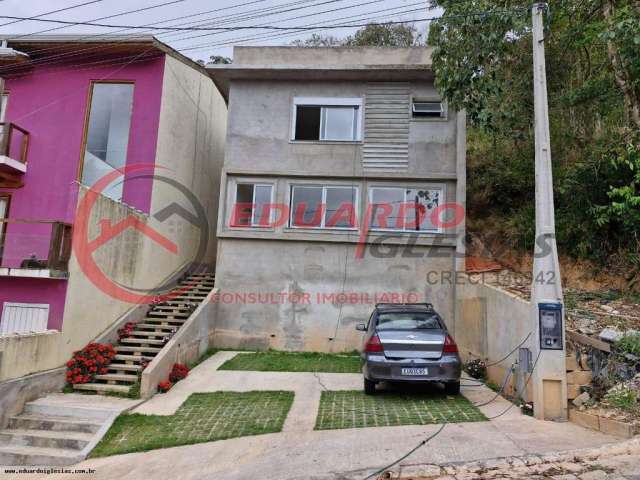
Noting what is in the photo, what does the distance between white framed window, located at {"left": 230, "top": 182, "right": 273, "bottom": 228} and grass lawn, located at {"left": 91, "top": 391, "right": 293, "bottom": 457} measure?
18.3ft

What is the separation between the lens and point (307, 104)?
1289cm

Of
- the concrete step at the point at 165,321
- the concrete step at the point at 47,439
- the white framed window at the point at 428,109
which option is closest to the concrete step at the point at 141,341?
the concrete step at the point at 165,321

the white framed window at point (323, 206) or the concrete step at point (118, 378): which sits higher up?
the white framed window at point (323, 206)

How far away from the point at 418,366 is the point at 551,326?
83.6 inches

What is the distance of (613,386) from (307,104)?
1017cm

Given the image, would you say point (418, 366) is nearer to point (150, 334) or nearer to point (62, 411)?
point (62, 411)

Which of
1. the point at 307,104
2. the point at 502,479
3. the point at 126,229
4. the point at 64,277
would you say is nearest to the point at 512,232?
the point at 307,104

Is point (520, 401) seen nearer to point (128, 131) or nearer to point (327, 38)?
point (128, 131)

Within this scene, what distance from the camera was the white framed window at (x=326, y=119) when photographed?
1270 centimetres

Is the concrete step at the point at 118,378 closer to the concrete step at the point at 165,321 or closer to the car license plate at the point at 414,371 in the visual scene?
the concrete step at the point at 165,321

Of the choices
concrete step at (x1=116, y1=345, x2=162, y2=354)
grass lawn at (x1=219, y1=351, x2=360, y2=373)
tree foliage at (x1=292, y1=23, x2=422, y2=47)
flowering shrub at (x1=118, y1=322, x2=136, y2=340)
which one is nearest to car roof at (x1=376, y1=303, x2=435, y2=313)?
grass lawn at (x1=219, y1=351, x2=360, y2=373)

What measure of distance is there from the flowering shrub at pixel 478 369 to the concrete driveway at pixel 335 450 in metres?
2.42

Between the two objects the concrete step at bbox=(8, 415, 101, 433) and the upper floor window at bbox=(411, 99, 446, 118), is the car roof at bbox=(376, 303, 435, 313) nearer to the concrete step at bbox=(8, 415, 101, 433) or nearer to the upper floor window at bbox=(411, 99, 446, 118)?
the concrete step at bbox=(8, 415, 101, 433)

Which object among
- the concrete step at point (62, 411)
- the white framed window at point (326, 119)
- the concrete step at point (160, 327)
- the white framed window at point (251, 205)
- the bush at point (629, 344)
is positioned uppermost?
the white framed window at point (326, 119)
